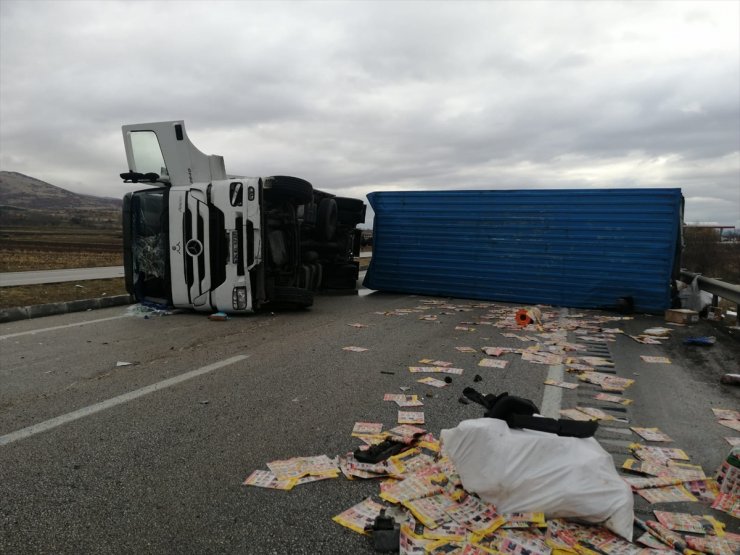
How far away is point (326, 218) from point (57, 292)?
5414mm

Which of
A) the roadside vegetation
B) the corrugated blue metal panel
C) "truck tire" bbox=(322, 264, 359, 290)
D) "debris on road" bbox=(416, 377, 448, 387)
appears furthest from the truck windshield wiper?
the roadside vegetation

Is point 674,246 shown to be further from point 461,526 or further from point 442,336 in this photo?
point 461,526

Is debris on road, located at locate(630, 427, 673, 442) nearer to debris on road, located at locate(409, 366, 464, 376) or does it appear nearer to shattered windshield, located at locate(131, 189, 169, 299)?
debris on road, located at locate(409, 366, 464, 376)

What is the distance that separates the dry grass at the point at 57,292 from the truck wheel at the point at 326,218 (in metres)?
4.16

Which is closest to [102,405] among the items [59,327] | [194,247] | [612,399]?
[612,399]

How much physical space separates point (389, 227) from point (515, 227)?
2960mm

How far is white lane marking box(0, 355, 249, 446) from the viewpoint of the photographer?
3.30 m

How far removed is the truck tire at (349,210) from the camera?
12.3 meters

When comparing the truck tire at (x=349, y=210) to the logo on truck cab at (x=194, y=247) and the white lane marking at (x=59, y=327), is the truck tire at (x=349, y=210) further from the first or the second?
the white lane marking at (x=59, y=327)

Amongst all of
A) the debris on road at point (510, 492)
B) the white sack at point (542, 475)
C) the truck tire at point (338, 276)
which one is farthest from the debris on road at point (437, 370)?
the truck tire at point (338, 276)

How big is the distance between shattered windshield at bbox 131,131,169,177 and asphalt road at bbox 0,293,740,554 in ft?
9.18

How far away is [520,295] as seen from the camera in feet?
35.9

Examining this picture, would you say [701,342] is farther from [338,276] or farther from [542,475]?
[338,276]

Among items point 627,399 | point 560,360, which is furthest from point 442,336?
point 627,399
